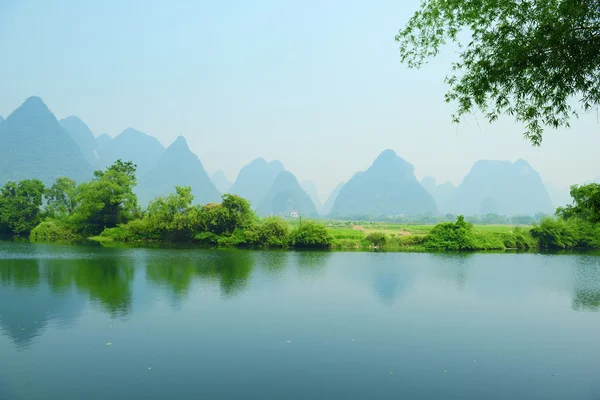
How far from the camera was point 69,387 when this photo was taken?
7141 mm

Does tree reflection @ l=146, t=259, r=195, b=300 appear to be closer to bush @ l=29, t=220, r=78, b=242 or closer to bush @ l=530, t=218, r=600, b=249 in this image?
bush @ l=29, t=220, r=78, b=242

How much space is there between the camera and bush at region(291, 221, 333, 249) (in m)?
32.3

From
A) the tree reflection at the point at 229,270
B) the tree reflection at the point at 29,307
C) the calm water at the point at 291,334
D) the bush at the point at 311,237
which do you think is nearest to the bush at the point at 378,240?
the bush at the point at 311,237

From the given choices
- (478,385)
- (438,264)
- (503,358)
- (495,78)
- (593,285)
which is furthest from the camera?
(438,264)

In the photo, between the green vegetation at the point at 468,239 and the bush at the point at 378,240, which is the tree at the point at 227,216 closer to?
the bush at the point at 378,240

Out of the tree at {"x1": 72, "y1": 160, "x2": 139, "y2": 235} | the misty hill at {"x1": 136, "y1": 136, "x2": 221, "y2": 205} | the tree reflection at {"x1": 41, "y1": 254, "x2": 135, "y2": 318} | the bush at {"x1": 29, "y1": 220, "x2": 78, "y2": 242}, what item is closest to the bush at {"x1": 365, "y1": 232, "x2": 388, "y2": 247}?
the tree reflection at {"x1": 41, "y1": 254, "x2": 135, "y2": 318}

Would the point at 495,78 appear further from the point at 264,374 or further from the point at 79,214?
the point at 79,214

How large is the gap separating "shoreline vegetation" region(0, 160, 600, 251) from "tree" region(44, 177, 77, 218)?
2803mm

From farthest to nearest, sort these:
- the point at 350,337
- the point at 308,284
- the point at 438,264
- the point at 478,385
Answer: the point at 438,264 → the point at 308,284 → the point at 350,337 → the point at 478,385

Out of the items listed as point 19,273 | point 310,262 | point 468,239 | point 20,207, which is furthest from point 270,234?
point 20,207

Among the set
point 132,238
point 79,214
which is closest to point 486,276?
point 132,238

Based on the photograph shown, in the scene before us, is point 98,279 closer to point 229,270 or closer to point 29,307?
point 29,307

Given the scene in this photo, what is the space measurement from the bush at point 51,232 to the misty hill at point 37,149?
9612cm

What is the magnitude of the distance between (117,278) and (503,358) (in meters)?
14.2
